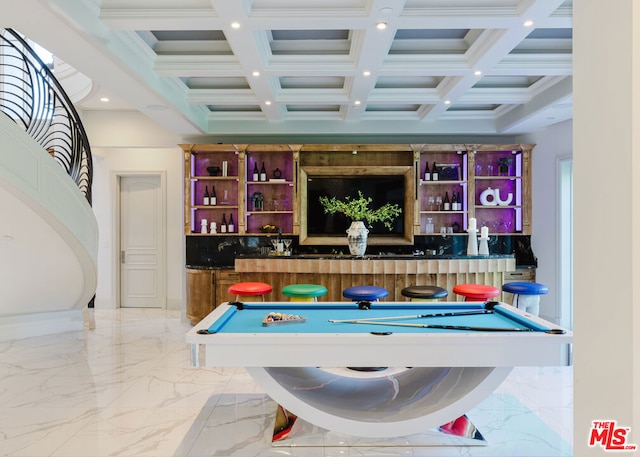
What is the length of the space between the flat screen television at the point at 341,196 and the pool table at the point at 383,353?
3.83m

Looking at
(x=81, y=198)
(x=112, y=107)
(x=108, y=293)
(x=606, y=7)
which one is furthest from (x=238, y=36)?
(x=108, y=293)

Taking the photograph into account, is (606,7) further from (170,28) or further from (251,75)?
(251,75)

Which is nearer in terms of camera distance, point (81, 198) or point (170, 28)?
point (170, 28)

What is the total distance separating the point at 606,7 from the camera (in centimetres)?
84

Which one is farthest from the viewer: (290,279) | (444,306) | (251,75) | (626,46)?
(290,279)

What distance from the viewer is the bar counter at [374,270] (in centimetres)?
479

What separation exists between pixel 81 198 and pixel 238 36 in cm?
→ 294

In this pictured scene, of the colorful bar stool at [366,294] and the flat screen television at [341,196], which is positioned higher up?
the flat screen television at [341,196]

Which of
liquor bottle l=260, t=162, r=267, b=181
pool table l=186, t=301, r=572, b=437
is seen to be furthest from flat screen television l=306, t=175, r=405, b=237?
pool table l=186, t=301, r=572, b=437

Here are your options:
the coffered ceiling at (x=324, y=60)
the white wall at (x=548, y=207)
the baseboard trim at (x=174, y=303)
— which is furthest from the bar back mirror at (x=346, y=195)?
the baseboard trim at (x=174, y=303)

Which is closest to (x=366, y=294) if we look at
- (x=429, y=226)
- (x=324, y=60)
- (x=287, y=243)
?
(x=324, y=60)

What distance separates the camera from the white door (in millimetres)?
8125

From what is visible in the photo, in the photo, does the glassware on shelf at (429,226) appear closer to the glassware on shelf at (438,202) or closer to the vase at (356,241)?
the glassware on shelf at (438,202)

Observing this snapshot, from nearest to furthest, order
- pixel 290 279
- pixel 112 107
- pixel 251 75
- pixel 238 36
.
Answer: pixel 238 36
pixel 251 75
pixel 290 279
pixel 112 107
